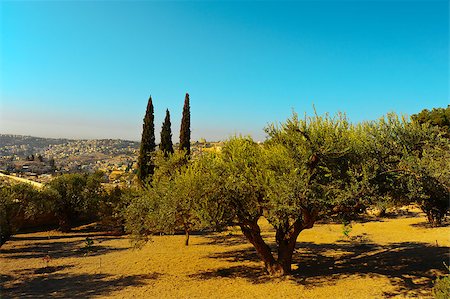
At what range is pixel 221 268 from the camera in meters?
20.5

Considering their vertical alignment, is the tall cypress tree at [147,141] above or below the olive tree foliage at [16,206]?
above

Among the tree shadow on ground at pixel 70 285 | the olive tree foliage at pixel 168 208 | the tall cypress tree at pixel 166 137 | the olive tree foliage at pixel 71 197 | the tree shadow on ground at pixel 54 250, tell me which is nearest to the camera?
the tree shadow on ground at pixel 70 285

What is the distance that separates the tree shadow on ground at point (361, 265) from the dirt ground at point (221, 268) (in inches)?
2.2

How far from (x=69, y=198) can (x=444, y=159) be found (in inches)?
1509

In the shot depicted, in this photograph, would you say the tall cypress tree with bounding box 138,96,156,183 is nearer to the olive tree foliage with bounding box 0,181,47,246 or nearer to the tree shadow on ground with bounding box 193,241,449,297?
the olive tree foliage with bounding box 0,181,47,246

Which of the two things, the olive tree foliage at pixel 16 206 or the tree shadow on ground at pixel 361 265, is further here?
the olive tree foliage at pixel 16 206

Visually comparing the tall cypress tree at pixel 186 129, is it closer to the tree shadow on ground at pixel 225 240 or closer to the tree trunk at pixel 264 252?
the tree shadow on ground at pixel 225 240

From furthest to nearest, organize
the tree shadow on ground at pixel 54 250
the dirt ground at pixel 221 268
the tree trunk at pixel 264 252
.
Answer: the tree shadow on ground at pixel 54 250, the tree trunk at pixel 264 252, the dirt ground at pixel 221 268

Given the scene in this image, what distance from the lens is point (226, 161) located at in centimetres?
1805

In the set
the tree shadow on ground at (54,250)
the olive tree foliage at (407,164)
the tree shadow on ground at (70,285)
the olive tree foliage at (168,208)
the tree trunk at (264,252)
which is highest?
the olive tree foliage at (407,164)

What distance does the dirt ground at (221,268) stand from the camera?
52.3 feet

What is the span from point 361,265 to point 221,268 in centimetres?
943

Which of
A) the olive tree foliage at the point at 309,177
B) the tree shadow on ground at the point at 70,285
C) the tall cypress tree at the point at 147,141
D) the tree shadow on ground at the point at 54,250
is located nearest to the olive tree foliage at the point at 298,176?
the olive tree foliage at the point at 309,177

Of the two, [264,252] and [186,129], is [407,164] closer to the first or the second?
[264,252]
